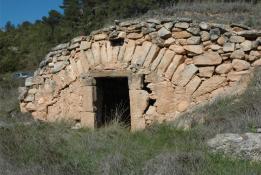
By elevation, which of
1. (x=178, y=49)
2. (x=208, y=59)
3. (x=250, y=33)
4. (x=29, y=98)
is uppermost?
(x=250, y=33)

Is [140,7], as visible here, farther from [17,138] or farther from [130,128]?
[17,138]

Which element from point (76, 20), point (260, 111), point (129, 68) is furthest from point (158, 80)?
point (76, 20)

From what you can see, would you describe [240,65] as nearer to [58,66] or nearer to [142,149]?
[142,149]

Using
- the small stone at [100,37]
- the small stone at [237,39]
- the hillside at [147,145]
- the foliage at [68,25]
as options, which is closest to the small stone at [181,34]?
the small stone at [237,39]

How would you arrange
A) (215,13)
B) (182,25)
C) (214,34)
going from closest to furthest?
(214,34) → (182,25) → (215,13)

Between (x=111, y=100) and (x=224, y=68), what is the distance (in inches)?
137

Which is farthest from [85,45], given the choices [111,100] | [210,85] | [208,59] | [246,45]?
[246,45]

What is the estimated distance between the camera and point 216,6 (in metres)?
11.8

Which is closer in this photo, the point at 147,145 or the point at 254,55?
the point at 147,145

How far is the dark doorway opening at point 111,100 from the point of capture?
9.10m

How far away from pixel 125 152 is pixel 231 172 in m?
1.48

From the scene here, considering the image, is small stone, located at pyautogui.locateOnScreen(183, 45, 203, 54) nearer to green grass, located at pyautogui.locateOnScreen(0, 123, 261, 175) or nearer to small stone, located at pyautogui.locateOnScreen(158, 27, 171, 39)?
small stone, located at pyautogui.locateOnScreen(158, 27, 171, 39)

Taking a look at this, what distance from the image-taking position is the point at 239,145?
513 centimetres

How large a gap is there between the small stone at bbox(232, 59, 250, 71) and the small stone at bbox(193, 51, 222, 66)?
0.27 m
